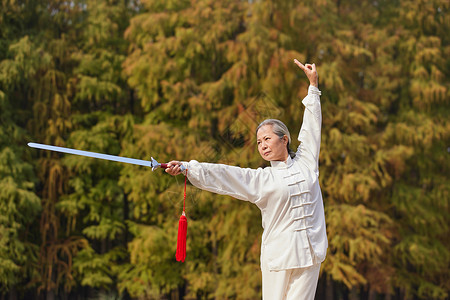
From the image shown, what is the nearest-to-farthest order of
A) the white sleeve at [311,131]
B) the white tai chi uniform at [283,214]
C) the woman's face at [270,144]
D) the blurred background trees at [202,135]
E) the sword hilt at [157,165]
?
the sword hilt at [157,165], the white tai chi uniform at [283,214], the woman's face at [270,144], the white sleeve at [311,131], the blurred background trees at [202,135]

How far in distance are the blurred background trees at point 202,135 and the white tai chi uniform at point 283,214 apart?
5.57 m

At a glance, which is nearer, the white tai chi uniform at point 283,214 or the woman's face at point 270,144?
the white tai chi uniform at point 283,214

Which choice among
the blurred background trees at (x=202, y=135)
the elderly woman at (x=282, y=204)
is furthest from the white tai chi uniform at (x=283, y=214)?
the blurred background trees at (x=202, y=135)

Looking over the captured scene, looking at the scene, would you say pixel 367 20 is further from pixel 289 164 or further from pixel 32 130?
pixel 289 164

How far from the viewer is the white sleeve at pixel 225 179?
8.57 feet

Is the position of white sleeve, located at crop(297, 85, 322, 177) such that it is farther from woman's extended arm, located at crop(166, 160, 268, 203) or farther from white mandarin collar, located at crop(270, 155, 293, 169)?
woman's extended arm, located at crop(166, 160, 268, 203)

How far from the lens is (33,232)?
9.66 meters

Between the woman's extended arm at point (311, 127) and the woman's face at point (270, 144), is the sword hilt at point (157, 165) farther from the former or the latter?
the woman's extended arm at point (311, 127)

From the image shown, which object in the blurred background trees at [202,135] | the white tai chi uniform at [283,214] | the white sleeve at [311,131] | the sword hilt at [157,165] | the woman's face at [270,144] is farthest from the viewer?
the blurred background trees at [202,135]

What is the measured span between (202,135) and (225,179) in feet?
22.0

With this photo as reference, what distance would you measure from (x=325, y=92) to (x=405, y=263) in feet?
10.7

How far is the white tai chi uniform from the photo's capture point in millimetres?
2666

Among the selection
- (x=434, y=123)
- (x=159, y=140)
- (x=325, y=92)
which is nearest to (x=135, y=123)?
(x=159, y=140)

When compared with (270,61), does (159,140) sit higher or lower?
lower
